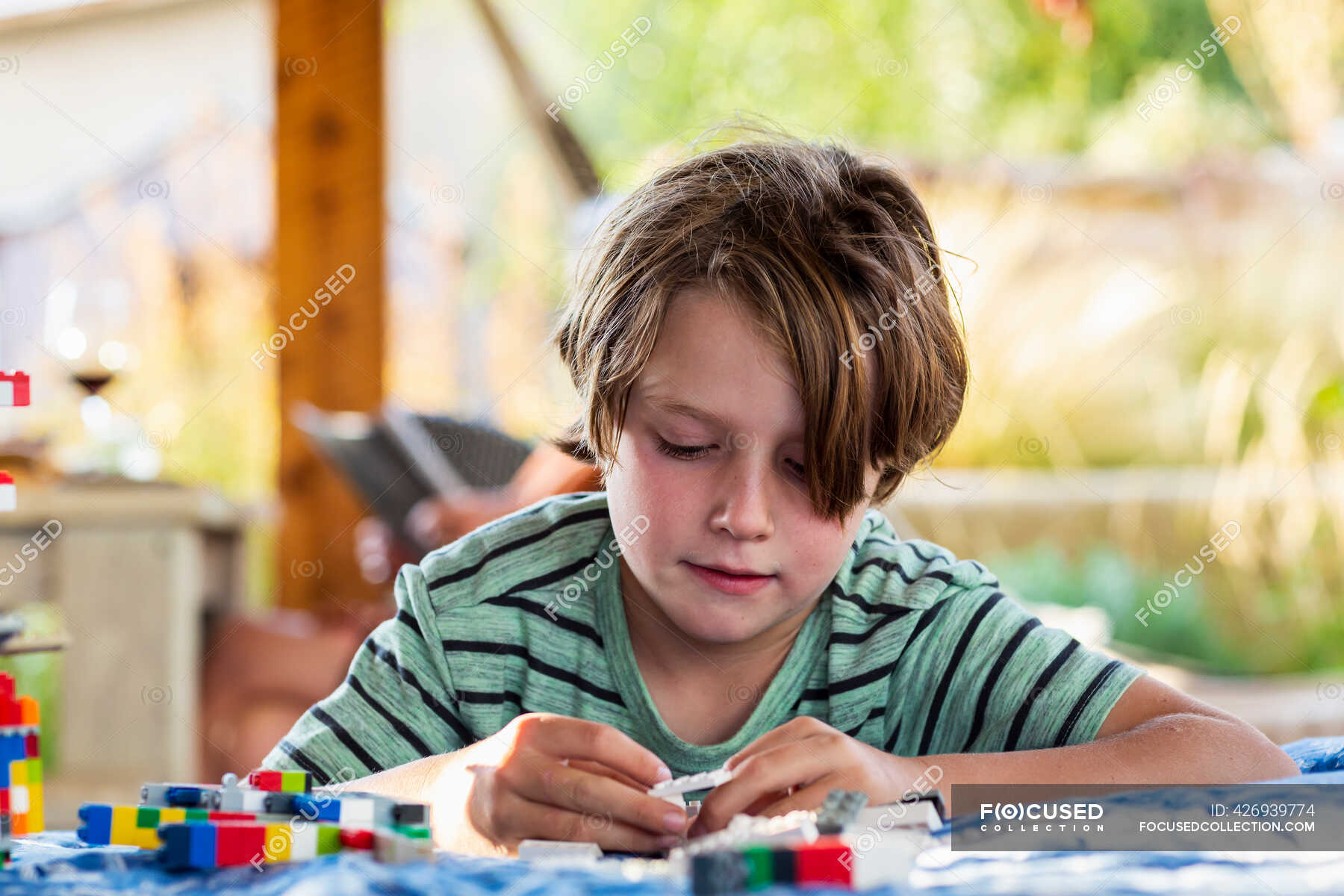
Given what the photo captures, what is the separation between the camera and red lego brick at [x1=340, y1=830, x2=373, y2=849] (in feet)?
2.15

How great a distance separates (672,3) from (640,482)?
23.7 feet

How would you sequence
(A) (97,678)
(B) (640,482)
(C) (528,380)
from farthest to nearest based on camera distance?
(C) (528,380) < (A) (97,678) < (B) (640,482)

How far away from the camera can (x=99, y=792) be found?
2734 mm

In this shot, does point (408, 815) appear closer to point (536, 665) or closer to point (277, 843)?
point (277, 843)

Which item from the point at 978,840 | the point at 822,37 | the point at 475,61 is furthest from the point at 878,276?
the point at 822,37

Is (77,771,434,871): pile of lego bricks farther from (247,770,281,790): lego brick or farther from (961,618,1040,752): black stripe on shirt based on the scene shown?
(961,618,1040,752): black stripe on shirt

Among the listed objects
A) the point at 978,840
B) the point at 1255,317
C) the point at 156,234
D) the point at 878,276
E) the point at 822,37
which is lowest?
the point at 978,840

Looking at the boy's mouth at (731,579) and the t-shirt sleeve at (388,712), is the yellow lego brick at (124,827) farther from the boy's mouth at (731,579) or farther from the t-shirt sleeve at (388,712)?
the boy's mouth at (731,579)

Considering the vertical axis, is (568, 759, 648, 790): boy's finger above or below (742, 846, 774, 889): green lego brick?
above

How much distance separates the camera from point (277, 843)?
0.63 meters

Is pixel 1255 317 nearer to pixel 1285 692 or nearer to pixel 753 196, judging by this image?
pixel 1285 692

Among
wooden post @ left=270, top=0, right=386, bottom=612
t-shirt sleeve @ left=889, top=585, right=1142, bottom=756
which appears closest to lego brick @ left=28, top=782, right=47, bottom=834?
t-shirt sleeve @ left=889, top=585, right=1142, bottom=756

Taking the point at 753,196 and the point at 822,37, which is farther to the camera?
the point at 822,37

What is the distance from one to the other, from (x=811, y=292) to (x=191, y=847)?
0.60 metres
